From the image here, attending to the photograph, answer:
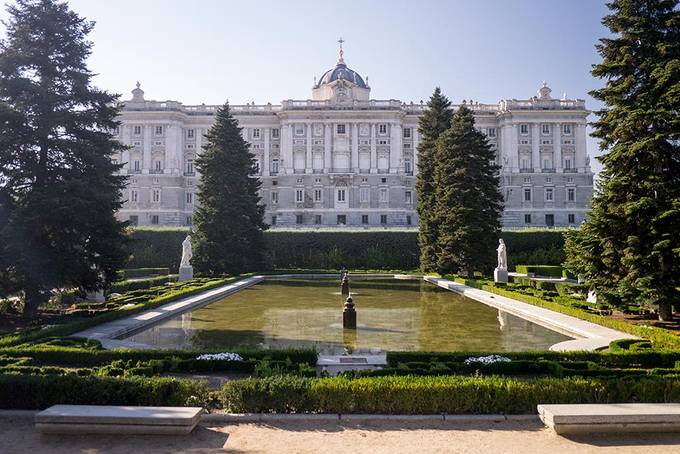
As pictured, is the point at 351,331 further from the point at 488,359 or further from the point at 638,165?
the point at 638,165

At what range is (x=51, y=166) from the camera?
1533cm

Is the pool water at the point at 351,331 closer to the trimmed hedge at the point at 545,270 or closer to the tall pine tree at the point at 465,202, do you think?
the tall pine tree at the point at 465,202

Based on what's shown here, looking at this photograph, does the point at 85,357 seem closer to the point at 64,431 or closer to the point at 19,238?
the point at 64,431

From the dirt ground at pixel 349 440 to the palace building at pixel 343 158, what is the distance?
194ft

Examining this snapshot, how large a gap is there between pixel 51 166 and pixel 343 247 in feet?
92.8

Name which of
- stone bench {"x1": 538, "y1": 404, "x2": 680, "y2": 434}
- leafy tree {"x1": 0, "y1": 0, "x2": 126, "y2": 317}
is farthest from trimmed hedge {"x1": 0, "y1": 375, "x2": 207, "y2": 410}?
leafy tree {"x1": 0, "y1": 0, "x2": 126, "y2": 317}

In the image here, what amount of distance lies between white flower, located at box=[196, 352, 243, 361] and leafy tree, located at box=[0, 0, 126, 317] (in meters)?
7.03

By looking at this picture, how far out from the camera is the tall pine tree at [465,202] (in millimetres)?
31156

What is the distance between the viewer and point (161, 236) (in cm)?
4097

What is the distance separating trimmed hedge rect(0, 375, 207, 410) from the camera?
7098 mm

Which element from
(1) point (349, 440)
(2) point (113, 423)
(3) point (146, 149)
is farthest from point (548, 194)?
(2) point (113, 423)

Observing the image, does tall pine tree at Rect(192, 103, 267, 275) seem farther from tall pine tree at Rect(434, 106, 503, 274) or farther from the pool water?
tall pine tree at Rect(434, 106, 503, 274)

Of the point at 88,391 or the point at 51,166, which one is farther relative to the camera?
the point at 51,166

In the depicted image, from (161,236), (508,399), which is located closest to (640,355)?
(508,399)
